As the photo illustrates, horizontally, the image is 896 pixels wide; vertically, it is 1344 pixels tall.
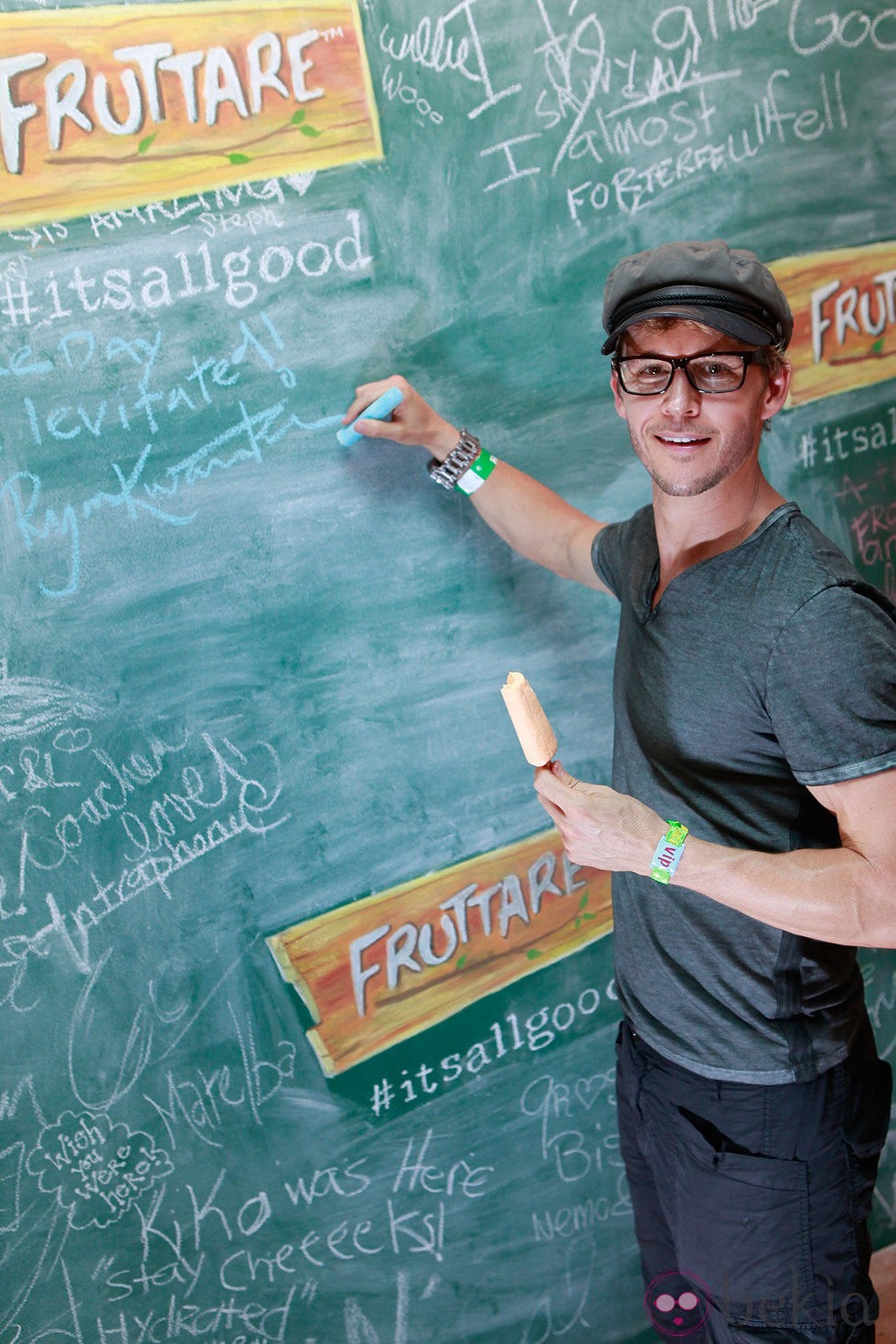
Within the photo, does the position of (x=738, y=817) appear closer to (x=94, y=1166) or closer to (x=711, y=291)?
(x=711, y=291)

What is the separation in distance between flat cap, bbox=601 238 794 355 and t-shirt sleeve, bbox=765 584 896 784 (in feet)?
1.25

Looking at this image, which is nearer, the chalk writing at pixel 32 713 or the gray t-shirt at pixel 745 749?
the gray t-shirt at pixel 745 749

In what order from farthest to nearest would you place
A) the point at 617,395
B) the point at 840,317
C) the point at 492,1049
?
Answer: the point at 840,317 < the point at 492,1049 < the point at 617,395

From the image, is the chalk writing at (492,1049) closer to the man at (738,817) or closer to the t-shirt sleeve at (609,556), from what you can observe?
the man at (738,817)

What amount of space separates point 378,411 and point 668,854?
85 centimetres

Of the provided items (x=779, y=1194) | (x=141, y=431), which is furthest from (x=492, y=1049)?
(x=141, y=431)

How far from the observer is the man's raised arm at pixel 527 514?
1981 mm

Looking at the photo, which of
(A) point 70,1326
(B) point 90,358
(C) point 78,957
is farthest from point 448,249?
(A) point 70,1326

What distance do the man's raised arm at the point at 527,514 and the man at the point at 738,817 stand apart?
39 mm

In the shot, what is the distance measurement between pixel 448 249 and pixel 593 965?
1.40 m

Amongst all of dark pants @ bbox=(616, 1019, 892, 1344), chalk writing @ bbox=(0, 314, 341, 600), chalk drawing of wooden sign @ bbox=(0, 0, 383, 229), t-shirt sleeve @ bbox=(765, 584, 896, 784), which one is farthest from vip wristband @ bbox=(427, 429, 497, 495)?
dark pants @ bbox=(616, 1019, 892, 1344)

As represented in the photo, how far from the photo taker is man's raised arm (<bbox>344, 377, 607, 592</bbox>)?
198 centimetres

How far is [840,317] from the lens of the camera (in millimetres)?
2373

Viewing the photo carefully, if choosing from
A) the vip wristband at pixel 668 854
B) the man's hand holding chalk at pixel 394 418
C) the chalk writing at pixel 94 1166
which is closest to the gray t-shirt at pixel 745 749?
the vip wristband at pixel 668 854
